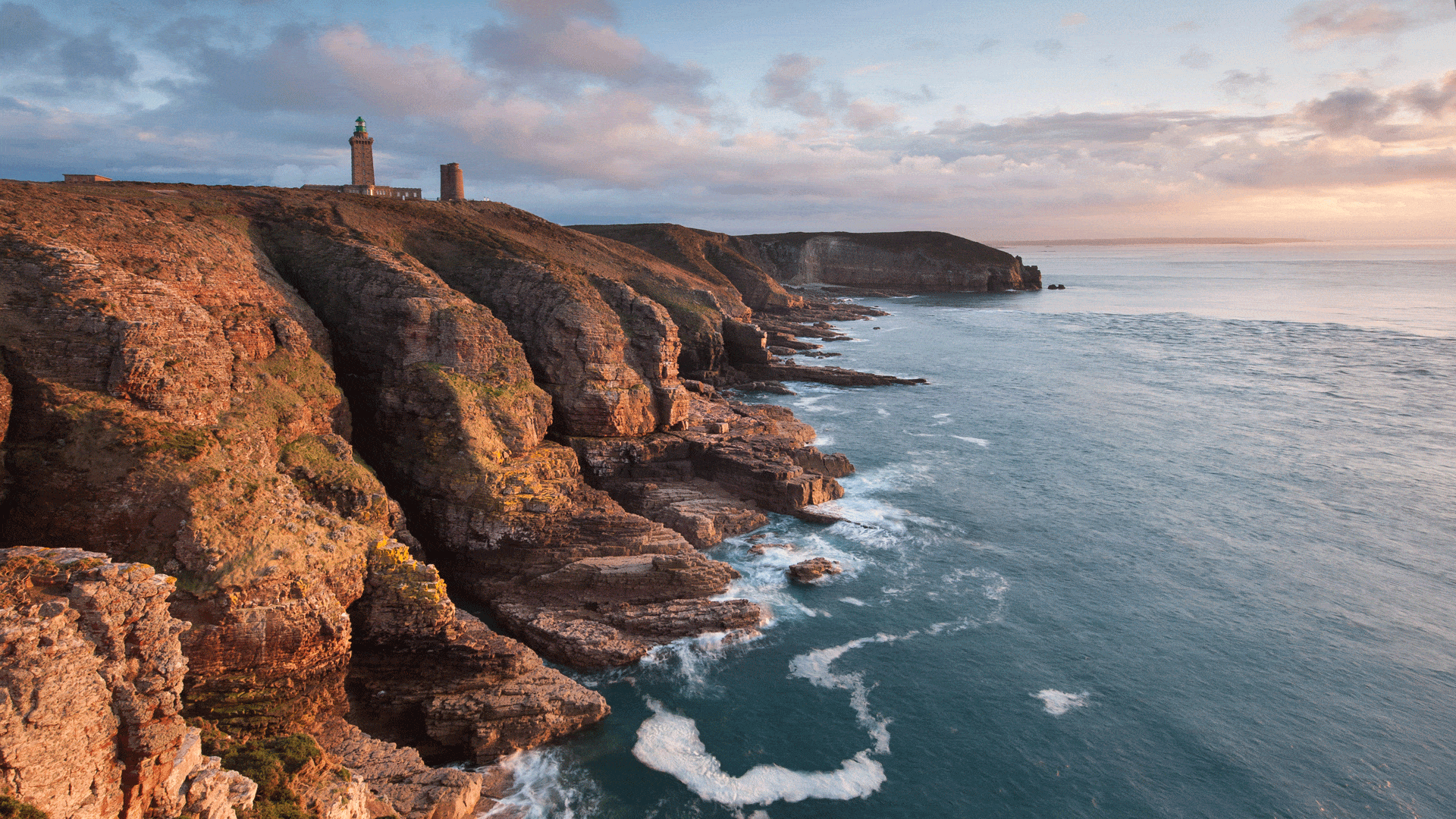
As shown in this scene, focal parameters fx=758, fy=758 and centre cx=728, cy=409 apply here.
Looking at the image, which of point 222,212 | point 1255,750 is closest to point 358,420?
point 222,212

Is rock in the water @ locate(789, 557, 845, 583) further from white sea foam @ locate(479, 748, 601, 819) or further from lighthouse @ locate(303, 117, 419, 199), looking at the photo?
lighthouse @ locate(303, 117, 419, 199)

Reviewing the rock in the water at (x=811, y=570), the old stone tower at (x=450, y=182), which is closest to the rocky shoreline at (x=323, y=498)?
the rock in the water at (x=811, y=570)

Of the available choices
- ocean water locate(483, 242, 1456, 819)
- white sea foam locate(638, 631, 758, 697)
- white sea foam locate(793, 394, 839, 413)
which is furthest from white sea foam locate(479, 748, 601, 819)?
white sea foam locate(793, 394, 839, 413)

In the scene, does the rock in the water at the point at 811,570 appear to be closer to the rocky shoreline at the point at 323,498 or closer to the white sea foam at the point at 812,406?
the rocky shoreline at the point at 323,498

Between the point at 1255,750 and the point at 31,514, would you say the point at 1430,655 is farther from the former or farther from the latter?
the point at 31,514

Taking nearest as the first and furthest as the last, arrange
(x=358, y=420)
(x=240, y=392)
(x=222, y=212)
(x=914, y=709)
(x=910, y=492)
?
(x=914, y=709)
(x=240, y=392)
(x=358, y=420)
(x=222, y=212)
(x=910, y=492)

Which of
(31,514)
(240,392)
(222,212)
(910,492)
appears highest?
(222,212)
